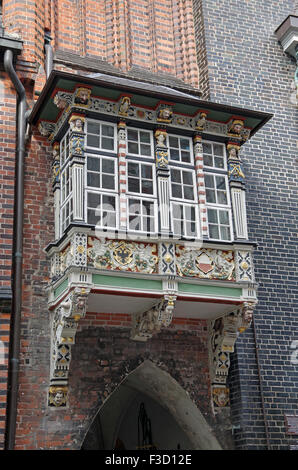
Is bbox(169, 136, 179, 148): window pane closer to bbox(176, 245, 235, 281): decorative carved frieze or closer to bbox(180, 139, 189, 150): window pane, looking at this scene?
bbox(180, 139, 189, 150): window pane

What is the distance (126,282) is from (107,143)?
2.62 meters

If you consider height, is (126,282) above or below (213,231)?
below

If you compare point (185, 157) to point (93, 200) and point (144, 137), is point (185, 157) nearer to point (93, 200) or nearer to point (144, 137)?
point (144, 137)

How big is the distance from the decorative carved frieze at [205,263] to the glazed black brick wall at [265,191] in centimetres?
188

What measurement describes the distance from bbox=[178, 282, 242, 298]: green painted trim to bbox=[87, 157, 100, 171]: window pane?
2.47 m

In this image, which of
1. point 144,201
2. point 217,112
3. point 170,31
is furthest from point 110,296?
point 170,31

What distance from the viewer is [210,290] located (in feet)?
35.5

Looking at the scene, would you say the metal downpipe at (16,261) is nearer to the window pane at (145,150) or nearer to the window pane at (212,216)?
the window pane at (145,150)

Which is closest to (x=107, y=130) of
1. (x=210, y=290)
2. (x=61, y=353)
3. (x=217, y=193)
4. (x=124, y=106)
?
(x=124, y=106)

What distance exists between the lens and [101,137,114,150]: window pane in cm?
1126

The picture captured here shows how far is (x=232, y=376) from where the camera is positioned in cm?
1202

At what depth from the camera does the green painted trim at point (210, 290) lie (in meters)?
10.7

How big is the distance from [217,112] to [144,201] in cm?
232

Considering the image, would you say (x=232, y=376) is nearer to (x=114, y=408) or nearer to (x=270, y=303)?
(x=270, y=303)
